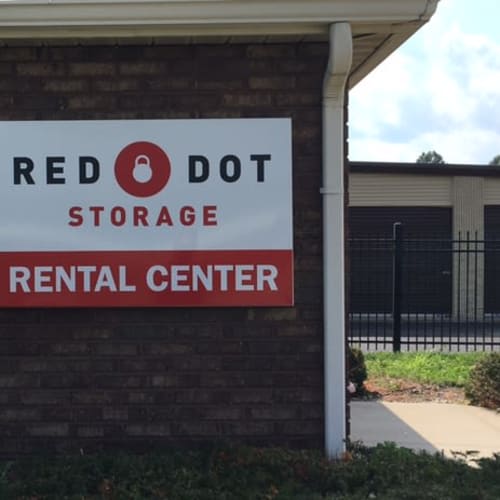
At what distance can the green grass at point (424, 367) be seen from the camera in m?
8.45

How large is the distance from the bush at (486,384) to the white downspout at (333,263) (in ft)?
8.75

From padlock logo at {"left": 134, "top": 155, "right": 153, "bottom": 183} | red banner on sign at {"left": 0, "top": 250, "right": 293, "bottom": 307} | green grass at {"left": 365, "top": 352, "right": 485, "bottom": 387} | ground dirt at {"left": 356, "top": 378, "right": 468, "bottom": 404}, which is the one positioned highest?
padlock logo at {"left": 134, "top": 155, "right": 153, "bottom": 183}

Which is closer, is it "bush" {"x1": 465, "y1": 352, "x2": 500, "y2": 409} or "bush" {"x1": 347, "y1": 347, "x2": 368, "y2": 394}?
"bush" {"x1": 465, "y1": 352, "x2": 500, "y2": 409}

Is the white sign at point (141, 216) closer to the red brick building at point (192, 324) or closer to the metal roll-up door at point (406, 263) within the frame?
the red brick building at point (192, 324)

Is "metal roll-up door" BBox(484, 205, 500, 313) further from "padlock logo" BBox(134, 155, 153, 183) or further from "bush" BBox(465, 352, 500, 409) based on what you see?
"padlock logo" BBox(134, 155, 153, 183)

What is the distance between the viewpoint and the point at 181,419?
16.5ft

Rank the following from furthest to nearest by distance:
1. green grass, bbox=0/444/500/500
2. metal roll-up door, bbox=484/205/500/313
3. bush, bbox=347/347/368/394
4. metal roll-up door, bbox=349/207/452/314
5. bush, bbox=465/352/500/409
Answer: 1. metal roll-up door, bbox=484/205/500/313
2. metal roll-up door, bbox=349/207/452/314
3. bush, bbox=347/347/368/394
4. bush, bbox=465/352/500/409
5. green grass, bbox=0/444/500/500

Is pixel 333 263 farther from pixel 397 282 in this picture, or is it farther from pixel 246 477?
pixel 397 282

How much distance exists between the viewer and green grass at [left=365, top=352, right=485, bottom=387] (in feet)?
27.7

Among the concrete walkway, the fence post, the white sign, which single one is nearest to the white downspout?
the white sign

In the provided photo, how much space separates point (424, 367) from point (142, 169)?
5424 mm

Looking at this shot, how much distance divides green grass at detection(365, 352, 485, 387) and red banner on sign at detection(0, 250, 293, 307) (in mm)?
4074

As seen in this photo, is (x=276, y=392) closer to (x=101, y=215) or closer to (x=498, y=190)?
(x=101, y=215)

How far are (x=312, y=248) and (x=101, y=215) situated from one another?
141cm
